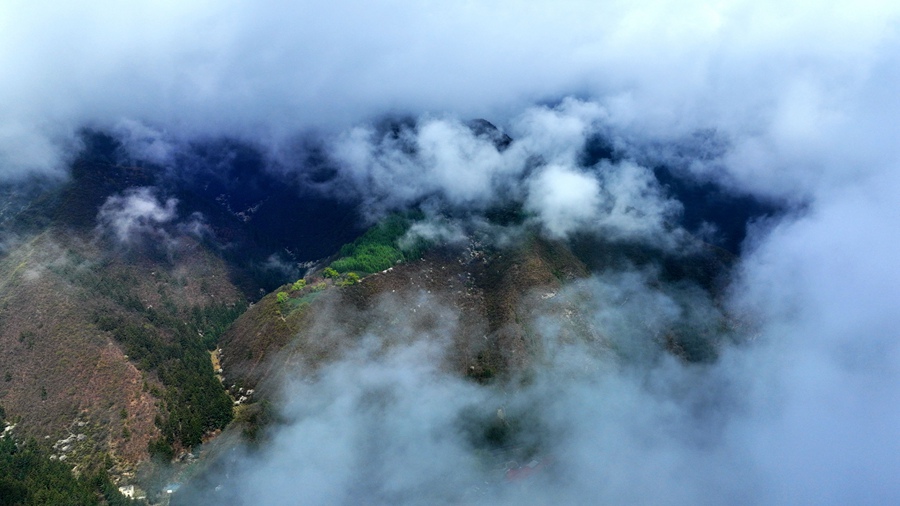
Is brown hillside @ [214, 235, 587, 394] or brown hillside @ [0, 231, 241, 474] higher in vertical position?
brown hillside @ [214, 235, 587, 394]

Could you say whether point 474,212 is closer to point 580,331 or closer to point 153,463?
point 580,331

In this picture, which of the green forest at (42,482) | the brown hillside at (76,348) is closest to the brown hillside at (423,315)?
the brown hillside at (76,348)

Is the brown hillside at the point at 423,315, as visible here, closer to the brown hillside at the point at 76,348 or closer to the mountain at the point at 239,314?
the mountain at the point at 239,314

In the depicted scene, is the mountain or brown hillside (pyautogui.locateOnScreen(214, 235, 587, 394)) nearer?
the mountain

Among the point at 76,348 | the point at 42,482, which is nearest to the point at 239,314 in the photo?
the point at 76,348

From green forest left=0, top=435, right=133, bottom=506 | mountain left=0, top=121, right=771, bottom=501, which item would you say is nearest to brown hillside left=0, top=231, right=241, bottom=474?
mountain left=0, top=121, right=771, bottom=501

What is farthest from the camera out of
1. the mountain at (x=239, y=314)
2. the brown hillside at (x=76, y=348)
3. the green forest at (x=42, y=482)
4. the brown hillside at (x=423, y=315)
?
the brown hillside at (x=423, y=315)

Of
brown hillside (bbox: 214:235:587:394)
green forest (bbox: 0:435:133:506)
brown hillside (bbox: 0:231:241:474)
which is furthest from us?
brown hillside (bbox: 214:235:587:394)

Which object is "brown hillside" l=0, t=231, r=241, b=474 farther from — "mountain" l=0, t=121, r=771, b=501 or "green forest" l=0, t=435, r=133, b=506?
"green forest" l=0, t=435, r=133, b=506

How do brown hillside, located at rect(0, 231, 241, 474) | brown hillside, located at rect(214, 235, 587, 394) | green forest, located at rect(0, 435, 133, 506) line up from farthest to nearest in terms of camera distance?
brown hillside, located at rect(214, 235, 587, 394), brown hillside, located at rect(0, 231, 241, 474), green forest, located at rect(0, 435, 133, 506)

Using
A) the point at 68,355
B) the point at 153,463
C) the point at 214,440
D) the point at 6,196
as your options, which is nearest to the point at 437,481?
the point at 214,440

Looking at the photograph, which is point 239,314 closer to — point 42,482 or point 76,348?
point 76,348
